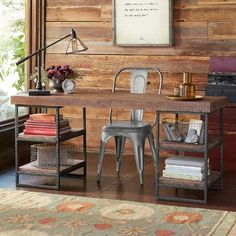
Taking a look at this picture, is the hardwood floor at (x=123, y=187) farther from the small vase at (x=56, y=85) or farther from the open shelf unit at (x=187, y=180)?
Answer: the small vase at (x=56, y=85)

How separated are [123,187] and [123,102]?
2.48ft

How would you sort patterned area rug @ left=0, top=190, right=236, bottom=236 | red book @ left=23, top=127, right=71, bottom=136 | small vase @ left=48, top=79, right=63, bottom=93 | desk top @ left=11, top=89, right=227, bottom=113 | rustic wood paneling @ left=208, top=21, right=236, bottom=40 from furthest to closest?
1. rustic wood paneling @ left=208, top=21, right=236, bottom=40
2. small vase @ left=48, top=79, right=63, bottom=93
3. red book @ left=23, top=127, right=71, bottom=136
4. desk top @ left=11, top=89, right=227, bottom=113
5. patterned area rug @ left=0, top=190, right=236, bottom=236

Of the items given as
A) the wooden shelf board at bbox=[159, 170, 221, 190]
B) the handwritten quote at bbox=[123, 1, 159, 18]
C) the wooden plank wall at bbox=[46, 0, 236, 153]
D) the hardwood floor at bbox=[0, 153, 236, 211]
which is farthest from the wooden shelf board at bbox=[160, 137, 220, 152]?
the handwritten quote at bbox=[123, 1, 159, 18]

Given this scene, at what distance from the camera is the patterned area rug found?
3.66 m

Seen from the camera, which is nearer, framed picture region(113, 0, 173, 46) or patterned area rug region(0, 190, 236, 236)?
patterned area rug region(0, 190, 236, 236)

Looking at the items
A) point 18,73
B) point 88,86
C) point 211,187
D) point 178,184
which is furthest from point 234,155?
point 18,73

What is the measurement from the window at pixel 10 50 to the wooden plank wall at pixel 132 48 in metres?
0.33

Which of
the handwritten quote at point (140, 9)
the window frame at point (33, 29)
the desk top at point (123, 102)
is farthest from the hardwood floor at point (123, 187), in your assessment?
the handwritten quote at point (140, 9)

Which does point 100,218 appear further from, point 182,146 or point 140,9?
point 140,9

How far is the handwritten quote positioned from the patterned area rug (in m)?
2.30

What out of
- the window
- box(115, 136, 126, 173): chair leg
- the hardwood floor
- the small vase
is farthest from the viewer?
the window

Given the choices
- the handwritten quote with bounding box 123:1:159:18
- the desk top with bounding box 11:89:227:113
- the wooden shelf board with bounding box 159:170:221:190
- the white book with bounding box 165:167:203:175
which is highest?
the handwritten quote with bounding box 123:1:159:18

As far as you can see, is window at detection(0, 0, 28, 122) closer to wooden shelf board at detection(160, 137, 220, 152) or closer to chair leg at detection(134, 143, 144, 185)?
chair leg at detection(134, 143, 144, 185)

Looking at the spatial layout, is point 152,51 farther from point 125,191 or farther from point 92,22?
point 125,191
